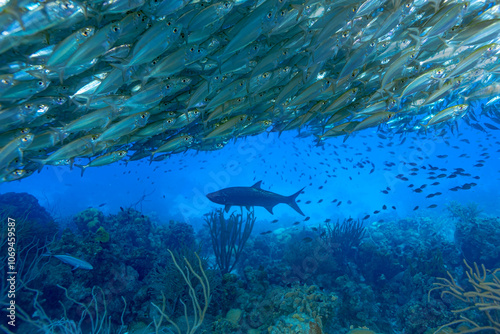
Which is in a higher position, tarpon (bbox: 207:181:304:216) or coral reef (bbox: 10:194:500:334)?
tarpon (bbox: 207:181:304:216)

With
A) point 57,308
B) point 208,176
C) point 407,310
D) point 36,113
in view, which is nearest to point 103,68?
point 36,113

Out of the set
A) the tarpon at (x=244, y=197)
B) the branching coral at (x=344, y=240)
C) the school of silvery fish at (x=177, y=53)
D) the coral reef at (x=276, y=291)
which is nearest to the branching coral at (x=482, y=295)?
the coral reef at (x=276, y=291)

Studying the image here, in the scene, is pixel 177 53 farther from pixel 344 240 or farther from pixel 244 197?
pixel 344 240

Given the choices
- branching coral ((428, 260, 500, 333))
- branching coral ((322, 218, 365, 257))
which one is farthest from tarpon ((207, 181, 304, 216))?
branching coral ((428, 260, 500, 333))

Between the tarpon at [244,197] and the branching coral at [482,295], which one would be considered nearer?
the branching coral at [482,295]

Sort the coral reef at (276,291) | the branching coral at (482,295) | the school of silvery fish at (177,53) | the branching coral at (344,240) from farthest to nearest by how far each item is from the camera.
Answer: the branching coral at (344,240) < the coral reef at (276,291) < the branching coral at (482,295) < the school of silvery fish at (177,53)

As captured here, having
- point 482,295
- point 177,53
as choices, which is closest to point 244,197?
point 177,53

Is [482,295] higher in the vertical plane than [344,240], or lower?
higher

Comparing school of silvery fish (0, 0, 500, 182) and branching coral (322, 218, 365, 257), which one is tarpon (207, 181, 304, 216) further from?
school of silvery fish (0, 0, 500, 182)

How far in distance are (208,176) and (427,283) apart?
2159 inches

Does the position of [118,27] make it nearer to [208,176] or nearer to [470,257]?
[470,257]

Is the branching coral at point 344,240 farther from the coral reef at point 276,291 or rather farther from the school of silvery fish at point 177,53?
the school of silvery fish at point 177,53

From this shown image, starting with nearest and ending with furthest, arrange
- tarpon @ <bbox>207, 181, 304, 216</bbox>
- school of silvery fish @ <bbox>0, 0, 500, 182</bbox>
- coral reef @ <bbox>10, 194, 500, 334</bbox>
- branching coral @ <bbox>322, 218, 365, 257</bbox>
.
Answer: school of silvery fish @ <bbox>0, 0, 500, 182</bbox>
coral reef @ <bbox>10, 194, 500, 334</bbox>
tarpon @ <bbox>207, 181, 304, 216</bbox>
branching coral @ <bbox>322, 218, 365, 257</bbox>

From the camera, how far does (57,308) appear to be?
18.4ft
